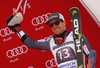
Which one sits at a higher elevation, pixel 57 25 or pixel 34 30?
pixel 34 30

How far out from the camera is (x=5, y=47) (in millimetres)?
2783

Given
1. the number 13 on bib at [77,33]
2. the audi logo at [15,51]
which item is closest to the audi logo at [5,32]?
the audi logo at [15,51]

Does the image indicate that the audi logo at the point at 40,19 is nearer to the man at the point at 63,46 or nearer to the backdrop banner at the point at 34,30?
the backdrop banner at the point at 34,30

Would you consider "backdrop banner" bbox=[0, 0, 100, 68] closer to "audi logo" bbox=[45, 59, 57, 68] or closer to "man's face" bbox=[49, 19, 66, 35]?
"audi logo" bbox=[45, 59, 57, 68]

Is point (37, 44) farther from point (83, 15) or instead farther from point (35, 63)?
point (83, 15)

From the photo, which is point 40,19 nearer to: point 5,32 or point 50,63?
point 5,32

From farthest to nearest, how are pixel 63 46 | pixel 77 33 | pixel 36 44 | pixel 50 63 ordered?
pixel 50 63 < pixel 36 44 < pixel 63 46 < pixel 77 33

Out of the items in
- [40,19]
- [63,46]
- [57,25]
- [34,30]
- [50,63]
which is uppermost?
[40,19]

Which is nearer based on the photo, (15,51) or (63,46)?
(63,46)

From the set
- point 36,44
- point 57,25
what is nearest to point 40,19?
point 36,44

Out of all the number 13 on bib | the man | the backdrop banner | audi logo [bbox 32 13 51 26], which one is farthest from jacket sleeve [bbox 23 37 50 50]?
the number 13 on bib

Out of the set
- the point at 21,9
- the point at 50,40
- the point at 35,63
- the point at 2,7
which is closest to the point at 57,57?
the point at 50,40

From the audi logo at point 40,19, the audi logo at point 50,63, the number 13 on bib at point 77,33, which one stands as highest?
the audi logo at point 40,19

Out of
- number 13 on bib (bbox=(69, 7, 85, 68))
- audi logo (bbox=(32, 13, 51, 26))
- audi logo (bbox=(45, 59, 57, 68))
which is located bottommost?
audi logo (bbox=(45, 59, 57, 68))
